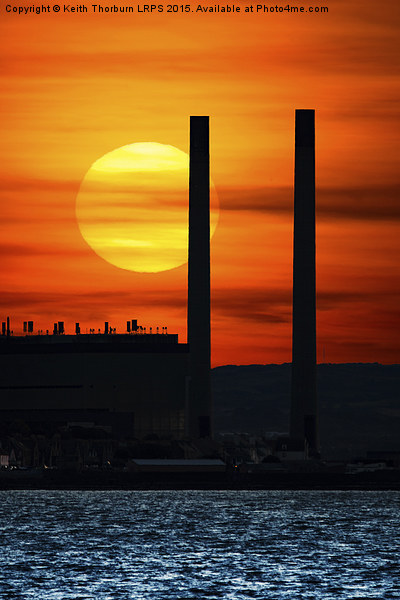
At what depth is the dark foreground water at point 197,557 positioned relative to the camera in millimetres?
106125

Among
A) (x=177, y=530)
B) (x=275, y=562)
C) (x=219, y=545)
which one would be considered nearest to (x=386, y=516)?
(x=177, y=530)

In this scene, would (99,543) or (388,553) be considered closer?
(388,553)

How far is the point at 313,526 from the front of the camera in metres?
173

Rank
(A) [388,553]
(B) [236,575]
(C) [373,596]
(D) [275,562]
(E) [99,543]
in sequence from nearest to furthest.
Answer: (C) [373,596]
(B) [236,575]
(D) [275,562]
(A) [388,553]
(E) [99,543]

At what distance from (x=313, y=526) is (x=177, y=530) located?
16666 mm

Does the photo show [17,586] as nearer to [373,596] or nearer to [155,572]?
[155,572]

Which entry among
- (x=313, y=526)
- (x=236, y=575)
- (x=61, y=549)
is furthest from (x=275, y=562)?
(x=313, y=526)

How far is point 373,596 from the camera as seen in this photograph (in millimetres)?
102375

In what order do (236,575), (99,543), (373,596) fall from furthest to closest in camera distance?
1. (99,543)
2. (236,575)
3. (373,596)

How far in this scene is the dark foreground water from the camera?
348 ft

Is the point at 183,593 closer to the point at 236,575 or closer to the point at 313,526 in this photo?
the point at 236,575

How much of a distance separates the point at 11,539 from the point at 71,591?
154 feet

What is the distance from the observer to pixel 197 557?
13138 cm

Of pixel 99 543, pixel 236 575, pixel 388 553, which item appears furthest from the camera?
pixel 99 543
